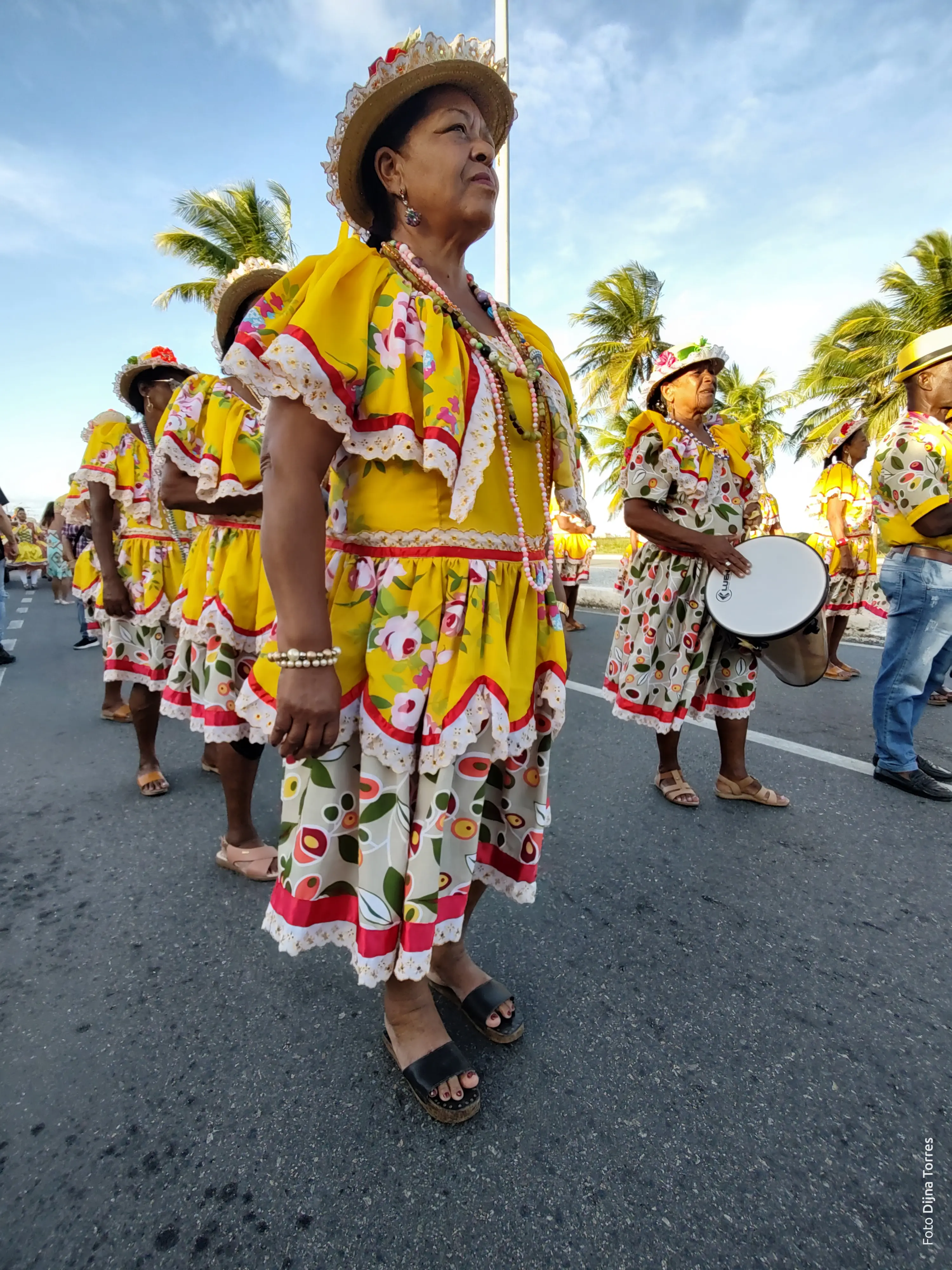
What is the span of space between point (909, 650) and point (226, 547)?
3.11 metres

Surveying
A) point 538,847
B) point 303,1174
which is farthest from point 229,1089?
point 538,847

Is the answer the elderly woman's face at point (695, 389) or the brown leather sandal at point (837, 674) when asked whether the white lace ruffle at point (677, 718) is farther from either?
the brown leather sandal at point (837, 674)

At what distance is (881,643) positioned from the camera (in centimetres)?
695

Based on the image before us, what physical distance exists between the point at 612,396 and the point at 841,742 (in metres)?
25.4

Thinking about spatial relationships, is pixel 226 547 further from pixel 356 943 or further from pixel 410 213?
pixel 356 943

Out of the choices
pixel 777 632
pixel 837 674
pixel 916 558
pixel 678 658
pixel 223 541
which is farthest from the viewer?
pixel 837 674

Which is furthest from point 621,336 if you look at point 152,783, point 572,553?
point 152,783

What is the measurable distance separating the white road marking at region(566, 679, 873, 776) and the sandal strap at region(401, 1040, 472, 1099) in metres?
A: 2.03

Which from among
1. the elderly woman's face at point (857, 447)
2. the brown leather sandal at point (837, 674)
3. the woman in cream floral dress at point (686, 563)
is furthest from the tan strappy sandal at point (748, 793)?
the elderly woman's face at point (857, 447)

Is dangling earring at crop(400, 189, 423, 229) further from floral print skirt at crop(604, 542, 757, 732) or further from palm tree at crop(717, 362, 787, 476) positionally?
palm tree at crop(717, 362, 787, 476)

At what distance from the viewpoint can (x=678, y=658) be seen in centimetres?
304

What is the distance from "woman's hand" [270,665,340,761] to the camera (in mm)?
1207

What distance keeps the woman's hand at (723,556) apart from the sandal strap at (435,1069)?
214 cm

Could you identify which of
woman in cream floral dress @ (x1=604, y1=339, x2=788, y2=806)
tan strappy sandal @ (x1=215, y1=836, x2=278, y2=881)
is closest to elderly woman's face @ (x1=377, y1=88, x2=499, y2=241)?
woman in cream floral dress @ (x1=604, y1=339, x2=788, y2=806)
